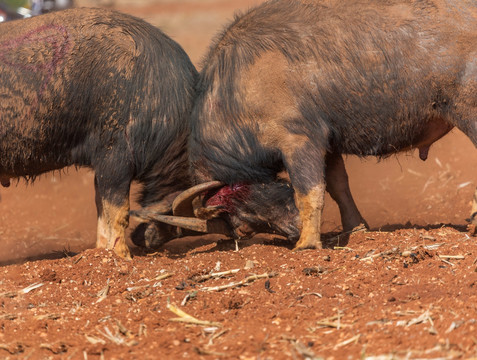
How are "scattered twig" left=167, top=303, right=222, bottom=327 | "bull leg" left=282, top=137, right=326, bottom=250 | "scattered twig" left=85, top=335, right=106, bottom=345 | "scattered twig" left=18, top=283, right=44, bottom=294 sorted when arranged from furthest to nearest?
"bull leg" left=282, top=137, right=326, bottom=250
"scattered twig" left=18, top=283, right=44, bottom=294
"scattered twig" left=167, top=303, right=222, bottom=327
"scattered twig" left=85, top=335, right=106, bottom=345

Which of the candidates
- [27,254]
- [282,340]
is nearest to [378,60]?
[282,340]

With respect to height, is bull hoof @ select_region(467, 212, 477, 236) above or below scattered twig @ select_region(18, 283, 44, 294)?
above

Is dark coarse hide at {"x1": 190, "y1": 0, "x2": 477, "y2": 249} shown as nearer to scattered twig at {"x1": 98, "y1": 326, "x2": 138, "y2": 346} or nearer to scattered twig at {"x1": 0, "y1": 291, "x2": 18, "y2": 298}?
scattered twig at {"x1": 0, "y1": 291, "x2": 18, "y2": 298}

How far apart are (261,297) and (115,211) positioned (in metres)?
2.08

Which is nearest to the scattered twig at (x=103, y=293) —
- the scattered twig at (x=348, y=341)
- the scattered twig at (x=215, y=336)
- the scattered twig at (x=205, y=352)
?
the scattered twig at (x=215, y=336)

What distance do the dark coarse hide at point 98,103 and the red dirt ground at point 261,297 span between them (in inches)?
32.5

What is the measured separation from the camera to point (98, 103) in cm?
629

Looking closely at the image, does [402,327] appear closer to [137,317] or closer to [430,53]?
[137,317]

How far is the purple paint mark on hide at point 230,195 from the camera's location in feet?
21.3

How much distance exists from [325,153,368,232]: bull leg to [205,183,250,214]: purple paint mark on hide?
95 centimetres

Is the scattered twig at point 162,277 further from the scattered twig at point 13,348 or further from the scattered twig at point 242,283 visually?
the scattered twig at point 13,348

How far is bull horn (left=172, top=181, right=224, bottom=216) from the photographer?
6.41 metres

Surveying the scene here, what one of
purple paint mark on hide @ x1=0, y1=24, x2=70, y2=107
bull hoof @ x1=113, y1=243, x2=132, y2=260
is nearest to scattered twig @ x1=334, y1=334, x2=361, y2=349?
bull hoof @ x1=113, y1=243, x2=132, y2=260

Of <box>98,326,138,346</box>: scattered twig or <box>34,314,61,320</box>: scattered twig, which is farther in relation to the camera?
<box>34,314,61,320</box>: scattered twig
